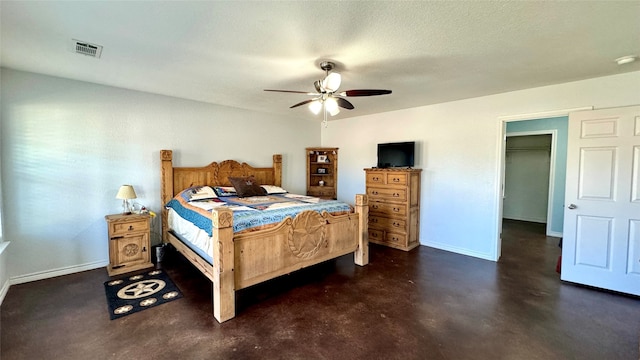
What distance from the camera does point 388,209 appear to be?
15.2ft

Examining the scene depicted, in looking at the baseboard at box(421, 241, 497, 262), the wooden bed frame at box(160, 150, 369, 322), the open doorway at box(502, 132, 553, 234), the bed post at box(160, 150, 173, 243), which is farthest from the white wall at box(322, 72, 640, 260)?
the bed post at box(160, 150, 173, 243)

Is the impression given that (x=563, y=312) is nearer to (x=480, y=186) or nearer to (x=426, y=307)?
(x=426, y=307)

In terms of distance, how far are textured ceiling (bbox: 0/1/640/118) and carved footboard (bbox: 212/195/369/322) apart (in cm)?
152

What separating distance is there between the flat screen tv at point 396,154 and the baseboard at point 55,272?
459cm

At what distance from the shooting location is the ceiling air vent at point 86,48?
2.35 m

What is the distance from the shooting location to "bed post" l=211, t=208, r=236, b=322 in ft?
7.66

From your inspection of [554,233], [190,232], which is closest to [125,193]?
[190,232]

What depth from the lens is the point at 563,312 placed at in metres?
2.55

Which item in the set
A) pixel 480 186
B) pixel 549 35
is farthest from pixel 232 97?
pixel 480 186

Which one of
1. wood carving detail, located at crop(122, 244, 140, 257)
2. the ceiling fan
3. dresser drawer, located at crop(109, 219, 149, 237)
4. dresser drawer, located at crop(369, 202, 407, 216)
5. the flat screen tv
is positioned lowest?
wood carving detail, located at crop(122, 244, 140, 257)

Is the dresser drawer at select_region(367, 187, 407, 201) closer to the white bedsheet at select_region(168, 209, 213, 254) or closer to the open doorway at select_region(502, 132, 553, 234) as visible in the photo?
the white bedsheet at select_region(168, 209, 213, 254)

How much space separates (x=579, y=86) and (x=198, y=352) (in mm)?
4915

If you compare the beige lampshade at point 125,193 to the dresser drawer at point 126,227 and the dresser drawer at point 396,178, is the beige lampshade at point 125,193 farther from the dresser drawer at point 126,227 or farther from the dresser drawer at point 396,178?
the dresser drawer at point 396,178

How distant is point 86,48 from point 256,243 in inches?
94.3
